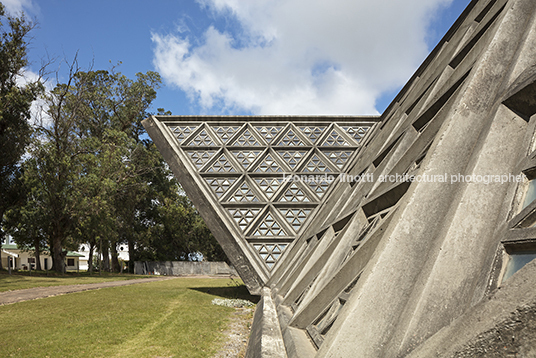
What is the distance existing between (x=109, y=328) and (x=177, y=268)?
3199cm

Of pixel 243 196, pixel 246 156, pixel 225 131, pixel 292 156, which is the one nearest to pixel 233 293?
pixel 243 196

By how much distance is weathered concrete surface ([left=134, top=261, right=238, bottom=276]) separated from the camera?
116 ft

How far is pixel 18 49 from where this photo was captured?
2133cm

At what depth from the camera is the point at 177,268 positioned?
1444 inches

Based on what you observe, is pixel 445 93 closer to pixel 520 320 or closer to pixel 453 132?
pixel 453 132

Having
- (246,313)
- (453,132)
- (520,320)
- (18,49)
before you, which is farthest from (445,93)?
(18,49)

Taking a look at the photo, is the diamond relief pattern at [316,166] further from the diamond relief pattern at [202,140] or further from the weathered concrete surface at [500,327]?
the weathered concrete surface at [500,327]

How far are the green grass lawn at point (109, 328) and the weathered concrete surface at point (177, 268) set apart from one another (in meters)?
25.7

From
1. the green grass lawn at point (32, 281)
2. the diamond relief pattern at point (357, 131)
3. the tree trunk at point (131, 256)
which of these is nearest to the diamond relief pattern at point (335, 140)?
the diamond relief pattern at point (357, 131)

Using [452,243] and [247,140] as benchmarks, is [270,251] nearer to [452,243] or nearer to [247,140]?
[247,140]

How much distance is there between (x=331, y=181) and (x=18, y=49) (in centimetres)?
2247

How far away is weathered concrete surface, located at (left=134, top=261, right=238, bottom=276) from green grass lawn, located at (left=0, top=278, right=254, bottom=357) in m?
25.7

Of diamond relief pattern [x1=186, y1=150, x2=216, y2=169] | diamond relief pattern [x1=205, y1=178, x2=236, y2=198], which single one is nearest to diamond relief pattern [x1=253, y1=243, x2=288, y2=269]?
diamond relief pattern [x1=205, y1=178, x2=236, y2=198]

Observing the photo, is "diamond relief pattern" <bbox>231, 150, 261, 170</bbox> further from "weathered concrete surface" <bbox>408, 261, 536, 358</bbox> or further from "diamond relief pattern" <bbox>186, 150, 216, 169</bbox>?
"weathered concrete surface" <bbox>408, 261, 536, 358</bbox>
